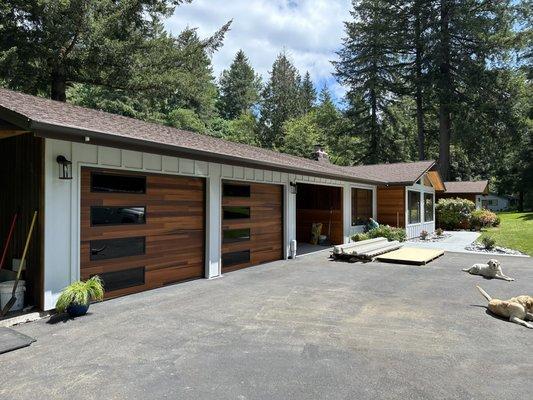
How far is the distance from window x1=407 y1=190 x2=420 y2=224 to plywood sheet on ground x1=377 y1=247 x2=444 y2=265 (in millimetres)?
5001

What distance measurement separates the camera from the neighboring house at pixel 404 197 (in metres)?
16.6

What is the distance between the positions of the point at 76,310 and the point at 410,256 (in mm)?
8946

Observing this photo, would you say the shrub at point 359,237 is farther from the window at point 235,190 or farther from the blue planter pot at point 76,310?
the blue planter pot at point 76,310

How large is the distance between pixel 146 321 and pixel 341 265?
618 centimetres

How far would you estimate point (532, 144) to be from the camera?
3759 cm

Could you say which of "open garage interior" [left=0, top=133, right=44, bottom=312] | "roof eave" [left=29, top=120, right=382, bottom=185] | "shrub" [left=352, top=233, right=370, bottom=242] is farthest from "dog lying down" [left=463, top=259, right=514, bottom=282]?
"open garage interior" [left=0, top=133, right=44, bottom=312]

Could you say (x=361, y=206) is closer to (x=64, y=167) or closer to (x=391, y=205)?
(x=391, y=205)

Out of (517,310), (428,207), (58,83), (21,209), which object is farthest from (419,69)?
(21,209)

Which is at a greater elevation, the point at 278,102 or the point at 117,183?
the point at 278,102

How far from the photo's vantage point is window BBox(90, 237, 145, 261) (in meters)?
6.16

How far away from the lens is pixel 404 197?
16.7m

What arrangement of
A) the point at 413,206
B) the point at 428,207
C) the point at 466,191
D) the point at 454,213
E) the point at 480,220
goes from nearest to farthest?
1. the point at 413,206
2. the point at 428,207
3. the point at 480,220
4. the point at 454,213
5. the point at 466,191

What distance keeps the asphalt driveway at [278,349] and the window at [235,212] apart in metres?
2.12

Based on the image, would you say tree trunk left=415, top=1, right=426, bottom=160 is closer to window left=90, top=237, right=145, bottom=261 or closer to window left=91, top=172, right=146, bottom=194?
window left=91, top=172, right=146, bottom=194
